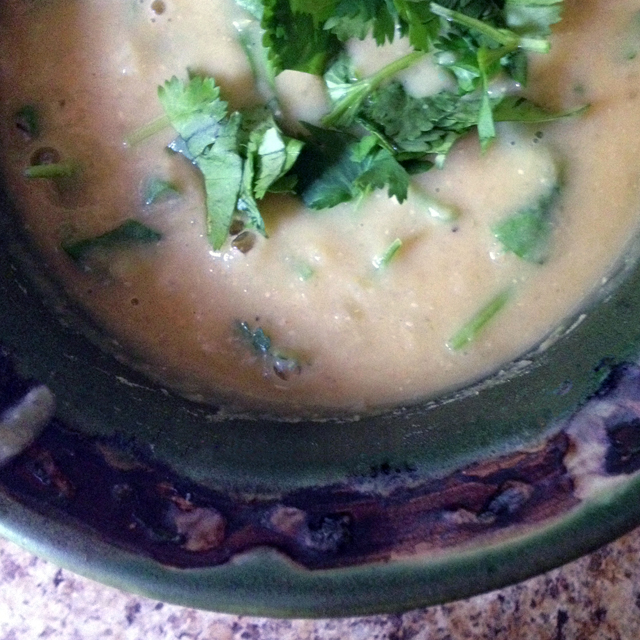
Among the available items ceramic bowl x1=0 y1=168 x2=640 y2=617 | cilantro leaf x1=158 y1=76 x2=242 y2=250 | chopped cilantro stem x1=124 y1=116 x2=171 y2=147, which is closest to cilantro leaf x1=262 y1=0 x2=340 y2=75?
cilantro leaf x1=158 y1=76 x2=242 y2=250

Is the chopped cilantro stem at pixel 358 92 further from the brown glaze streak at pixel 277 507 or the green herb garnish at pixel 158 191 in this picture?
the brown glaze streak at pixel 277 507

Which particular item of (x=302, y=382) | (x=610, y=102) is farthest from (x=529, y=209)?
(x=302, y=382)

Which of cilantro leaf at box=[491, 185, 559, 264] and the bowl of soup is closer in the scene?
the bowl of soup

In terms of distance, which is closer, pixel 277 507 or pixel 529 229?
pixel 277 507

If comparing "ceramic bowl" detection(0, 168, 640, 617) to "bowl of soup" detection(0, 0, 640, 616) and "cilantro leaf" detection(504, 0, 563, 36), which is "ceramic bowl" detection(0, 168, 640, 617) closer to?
"bowl of soup" detection(0, 0, 640, 616)

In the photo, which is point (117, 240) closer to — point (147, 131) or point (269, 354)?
point (147, 131)

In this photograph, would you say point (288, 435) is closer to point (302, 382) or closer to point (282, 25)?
point (302, 382)

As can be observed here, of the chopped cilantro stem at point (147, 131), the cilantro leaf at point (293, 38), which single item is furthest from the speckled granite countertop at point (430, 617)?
the cilantro leaf at point (293, 38)

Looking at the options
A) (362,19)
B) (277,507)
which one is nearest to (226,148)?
(362,19)
